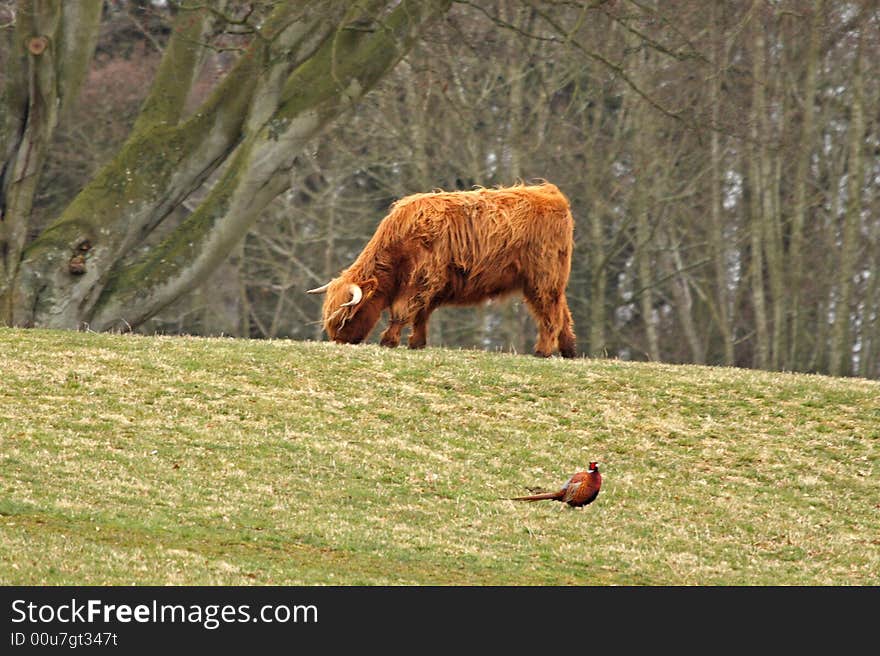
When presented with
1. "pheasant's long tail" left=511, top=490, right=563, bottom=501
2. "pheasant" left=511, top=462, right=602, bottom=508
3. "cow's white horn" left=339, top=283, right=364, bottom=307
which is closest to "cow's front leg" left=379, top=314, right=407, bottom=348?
"cow's white horn" left=339, top=283, right=364, bottom=307

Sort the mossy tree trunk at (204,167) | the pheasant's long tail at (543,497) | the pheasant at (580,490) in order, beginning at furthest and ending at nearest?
the mossy tree trunk at (204,167)
the pheasant's long tail at (543,497)
the pheasant at (580,490)

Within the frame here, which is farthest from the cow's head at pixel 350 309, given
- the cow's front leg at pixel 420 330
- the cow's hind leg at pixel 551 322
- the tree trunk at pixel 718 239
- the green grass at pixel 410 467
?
the tree trunk at pixel 718 239

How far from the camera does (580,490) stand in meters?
13.2

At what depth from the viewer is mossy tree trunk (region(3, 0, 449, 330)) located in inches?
757

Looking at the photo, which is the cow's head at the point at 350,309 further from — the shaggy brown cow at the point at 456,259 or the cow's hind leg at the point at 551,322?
the cow's hind leg at the point at 551,322

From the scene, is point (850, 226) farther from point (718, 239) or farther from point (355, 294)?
point (355, 294)

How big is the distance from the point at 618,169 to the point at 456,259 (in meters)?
20.8

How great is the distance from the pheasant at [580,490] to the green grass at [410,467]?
0.17 metres

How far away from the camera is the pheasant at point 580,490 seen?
43.1 ft

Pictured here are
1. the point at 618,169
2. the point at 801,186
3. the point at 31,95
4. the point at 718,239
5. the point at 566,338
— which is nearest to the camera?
the point at 566,338

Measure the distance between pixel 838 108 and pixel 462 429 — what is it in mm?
23092

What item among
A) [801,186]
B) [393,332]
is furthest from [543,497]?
[801,186]

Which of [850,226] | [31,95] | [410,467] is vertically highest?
[31,95]

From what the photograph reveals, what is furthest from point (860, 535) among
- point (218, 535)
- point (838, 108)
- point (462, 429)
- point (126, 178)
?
point (838, 108)
